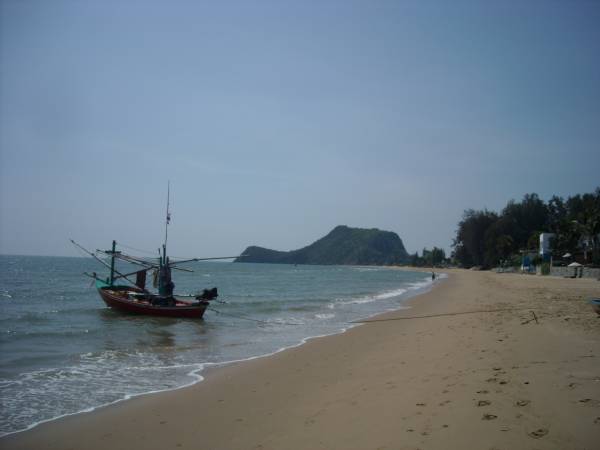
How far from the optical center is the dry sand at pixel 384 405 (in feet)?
16.0

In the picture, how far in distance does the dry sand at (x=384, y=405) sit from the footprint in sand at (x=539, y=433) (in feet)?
0.08

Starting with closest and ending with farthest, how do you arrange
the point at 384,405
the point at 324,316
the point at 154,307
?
the point at 384,405 < the point at 324,316 < the point at 154,307

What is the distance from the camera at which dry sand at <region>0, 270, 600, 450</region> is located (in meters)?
4.88

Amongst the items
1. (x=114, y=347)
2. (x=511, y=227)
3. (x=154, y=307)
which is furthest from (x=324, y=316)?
(x=511, y=227)

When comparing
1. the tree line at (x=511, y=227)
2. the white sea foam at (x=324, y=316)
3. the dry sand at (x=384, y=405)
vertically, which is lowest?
the white sea foam at (x=324, y=316)

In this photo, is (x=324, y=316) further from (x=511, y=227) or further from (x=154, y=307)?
(x=511, y=227)

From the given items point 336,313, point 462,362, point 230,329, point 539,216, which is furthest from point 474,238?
point 462,362

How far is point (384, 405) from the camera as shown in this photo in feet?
20.1

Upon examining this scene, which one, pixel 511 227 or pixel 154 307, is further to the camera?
pixel 511 227

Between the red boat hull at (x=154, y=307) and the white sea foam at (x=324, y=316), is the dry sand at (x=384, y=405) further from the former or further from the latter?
the red boat hull at (x=154, y=307)

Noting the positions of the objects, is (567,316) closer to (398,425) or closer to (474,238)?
(398,425)

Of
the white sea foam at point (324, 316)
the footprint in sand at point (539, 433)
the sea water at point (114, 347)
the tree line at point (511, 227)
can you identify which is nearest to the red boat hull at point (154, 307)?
the sea water at point (114, 347)

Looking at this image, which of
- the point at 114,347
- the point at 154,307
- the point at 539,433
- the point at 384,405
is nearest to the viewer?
the point at 539,433

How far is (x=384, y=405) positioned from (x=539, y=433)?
2.11m
